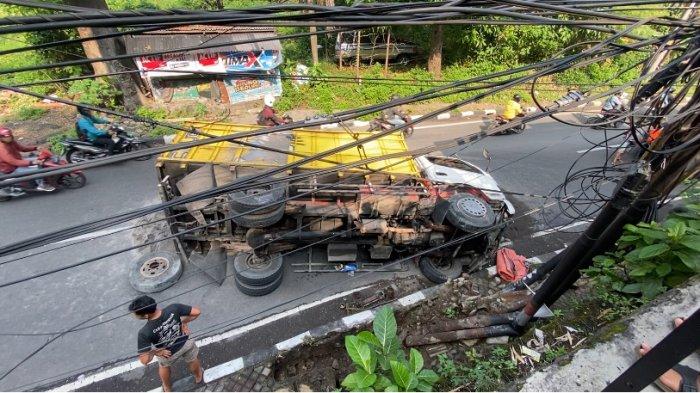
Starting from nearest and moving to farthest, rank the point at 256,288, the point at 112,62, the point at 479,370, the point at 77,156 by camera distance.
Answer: the point at 479,370 → the point at 256,288 → the point at 77,156 → the point at 112,62

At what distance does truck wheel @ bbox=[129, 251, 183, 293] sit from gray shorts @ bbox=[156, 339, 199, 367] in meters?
1.81

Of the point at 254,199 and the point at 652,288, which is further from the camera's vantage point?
the point at 254,199

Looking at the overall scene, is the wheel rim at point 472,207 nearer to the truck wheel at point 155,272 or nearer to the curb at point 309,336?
the curb at point 309,336

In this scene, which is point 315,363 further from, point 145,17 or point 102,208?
point 102,208

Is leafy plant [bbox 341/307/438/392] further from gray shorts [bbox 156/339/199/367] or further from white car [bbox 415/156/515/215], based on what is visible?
white car [bbox 415/156/515/215]

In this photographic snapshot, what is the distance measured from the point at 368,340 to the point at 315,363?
2.55 meters

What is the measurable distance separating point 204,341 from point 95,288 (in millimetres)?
2333

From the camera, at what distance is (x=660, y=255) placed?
376 cm

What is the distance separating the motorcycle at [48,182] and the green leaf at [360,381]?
25.9 feet

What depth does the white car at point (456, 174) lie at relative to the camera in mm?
7398

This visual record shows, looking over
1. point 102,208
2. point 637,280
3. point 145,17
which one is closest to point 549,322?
point 637,280

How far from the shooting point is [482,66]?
640 inches

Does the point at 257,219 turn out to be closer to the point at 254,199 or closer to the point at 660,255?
the point at 254,199

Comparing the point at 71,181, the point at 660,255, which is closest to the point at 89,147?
the point at 71,181
